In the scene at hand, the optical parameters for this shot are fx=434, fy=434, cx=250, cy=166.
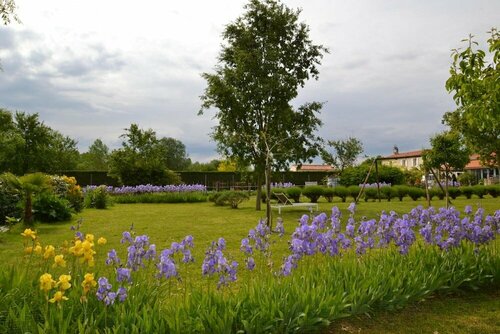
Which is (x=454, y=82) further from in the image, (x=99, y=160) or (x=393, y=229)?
(x=99, y=160)

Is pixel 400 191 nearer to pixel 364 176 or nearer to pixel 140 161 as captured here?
pixel 364 176

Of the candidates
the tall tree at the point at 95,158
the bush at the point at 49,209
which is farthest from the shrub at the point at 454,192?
the tall tree at the point at 95,158

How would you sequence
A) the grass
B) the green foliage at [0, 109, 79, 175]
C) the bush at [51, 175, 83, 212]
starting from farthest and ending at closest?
the green foliage at [0, 109, 79, 175] → the bush at [51, 175, 83, 212] → the grass

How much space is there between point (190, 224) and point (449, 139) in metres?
12.9

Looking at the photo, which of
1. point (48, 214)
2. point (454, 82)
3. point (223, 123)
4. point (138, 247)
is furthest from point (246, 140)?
point (138, 247)

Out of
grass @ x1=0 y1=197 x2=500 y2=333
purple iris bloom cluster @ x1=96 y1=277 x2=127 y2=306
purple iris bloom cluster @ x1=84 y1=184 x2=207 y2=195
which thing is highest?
purple iris bloom cluster @ x1=84 y1=184 x2=207 y2=195

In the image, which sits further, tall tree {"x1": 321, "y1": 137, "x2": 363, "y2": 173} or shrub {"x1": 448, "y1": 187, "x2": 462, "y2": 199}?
tall tree {"x1": 321, "y1": 137, "x2": 363, "y2": 173}

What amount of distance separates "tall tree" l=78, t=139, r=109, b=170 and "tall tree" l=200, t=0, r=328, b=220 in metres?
54.5

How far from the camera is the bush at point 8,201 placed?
13.2 metres

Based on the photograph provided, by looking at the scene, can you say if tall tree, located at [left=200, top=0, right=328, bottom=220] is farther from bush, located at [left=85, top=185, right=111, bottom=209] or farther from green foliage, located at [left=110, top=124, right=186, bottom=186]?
green foliage, located at [left=110, top=124, right=186, bottom=186]

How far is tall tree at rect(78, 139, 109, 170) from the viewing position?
7506 centimetres

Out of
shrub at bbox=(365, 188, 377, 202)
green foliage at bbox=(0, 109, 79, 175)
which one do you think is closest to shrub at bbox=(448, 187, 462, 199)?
shrub at bbox=(365, 188, 377, 202)

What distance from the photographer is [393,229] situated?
5.64 metres

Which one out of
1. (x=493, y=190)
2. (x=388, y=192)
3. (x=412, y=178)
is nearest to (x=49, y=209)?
(x=388, y=192)
